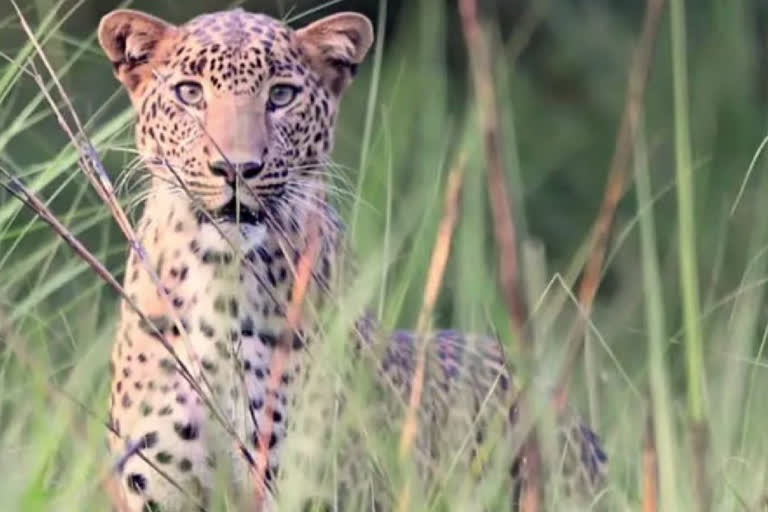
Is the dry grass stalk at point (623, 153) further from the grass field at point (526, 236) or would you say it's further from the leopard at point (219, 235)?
the leopard at point (219, 235)

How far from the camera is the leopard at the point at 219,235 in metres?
3.98

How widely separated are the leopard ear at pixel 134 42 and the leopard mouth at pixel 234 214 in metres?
0.49

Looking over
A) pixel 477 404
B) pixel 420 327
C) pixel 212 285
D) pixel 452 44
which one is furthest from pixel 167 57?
pixel 452 44

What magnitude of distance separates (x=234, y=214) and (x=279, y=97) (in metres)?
0.41

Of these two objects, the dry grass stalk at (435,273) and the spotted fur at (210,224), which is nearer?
the dry grass stalk at (435,273)

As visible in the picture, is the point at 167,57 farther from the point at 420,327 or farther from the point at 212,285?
the point at 420,327

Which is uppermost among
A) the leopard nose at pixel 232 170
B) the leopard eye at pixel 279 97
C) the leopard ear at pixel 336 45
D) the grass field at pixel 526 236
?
the leopard ear at pixel 336 45

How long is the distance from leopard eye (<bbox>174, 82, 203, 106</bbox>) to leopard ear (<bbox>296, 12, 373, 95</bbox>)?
0.29m

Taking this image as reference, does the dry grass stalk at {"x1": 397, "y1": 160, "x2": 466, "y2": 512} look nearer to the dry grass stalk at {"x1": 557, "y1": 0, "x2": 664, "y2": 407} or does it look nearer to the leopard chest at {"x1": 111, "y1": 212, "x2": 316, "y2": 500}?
the dry grass stalk at {"x1": 557, "y1": 0, "x2": 664, "y2": 407}

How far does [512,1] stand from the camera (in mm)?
11680

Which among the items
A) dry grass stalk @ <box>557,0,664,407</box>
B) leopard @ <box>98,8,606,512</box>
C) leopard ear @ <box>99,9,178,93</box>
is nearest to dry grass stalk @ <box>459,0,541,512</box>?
dry grass stalk @ <box>557,0,664,407</box>

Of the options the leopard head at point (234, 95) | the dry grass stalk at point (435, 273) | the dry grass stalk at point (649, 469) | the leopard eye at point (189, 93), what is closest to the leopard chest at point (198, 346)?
the leopard head at point (234, 95)

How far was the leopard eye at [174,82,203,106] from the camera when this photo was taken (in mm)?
4262

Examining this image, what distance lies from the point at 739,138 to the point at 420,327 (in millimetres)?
8563
